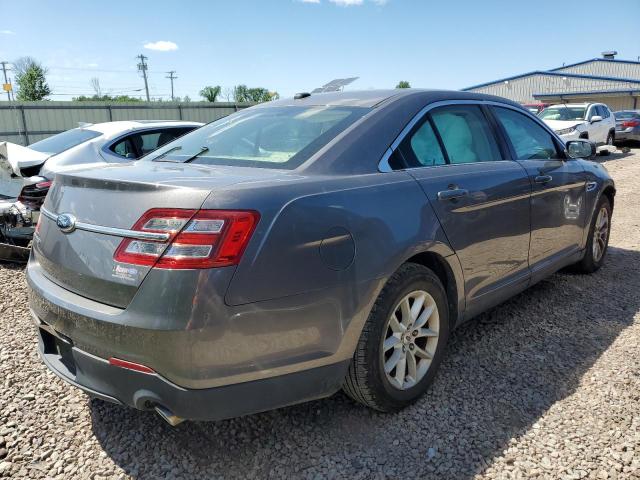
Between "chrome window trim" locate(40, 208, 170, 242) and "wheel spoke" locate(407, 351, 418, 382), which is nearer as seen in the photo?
"chrome window trim" locate(40, 208, 170, 242)

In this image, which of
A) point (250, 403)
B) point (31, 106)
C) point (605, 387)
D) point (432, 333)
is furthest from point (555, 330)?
point (31, 106)

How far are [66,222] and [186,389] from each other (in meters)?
0.93

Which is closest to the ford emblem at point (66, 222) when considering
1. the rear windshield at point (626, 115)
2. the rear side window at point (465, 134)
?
the rear side window at point (465, 134)

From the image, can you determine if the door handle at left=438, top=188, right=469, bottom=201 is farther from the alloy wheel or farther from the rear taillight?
the rear taillight

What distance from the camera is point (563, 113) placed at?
16531 mm

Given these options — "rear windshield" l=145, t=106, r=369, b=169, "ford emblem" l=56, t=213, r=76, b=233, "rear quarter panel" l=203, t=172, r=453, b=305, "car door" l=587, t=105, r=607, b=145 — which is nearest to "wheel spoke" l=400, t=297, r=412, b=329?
"rear quarter panel" l=203, t=172, r=453, b=305

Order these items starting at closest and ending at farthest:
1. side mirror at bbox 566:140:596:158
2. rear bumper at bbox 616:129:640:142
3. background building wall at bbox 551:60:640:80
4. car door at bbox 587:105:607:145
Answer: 1. side mirror at bbox 566:140:596:158
2. car door at bbox 587:105:607:145
3. rear bumper at bbox 616:129:640:142
4. background building wall at bbox 551:60:640:80

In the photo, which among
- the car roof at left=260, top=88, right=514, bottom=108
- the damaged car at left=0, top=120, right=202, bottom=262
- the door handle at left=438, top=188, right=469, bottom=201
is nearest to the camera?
the door handle at left=438, top=188, right=469, bottom=201

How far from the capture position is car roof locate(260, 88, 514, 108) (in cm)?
298

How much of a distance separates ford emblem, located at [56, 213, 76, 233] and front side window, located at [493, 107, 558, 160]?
2.78 m

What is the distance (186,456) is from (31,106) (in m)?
21.0

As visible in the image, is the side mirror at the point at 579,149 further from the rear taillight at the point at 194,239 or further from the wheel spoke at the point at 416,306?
A: the rear taillight at the point at 194,239

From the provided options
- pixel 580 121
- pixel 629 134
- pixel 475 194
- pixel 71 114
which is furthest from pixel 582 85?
pixel 475 194

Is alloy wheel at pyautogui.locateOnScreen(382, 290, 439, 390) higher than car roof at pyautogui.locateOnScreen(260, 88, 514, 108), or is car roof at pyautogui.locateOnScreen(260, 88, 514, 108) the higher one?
car roof at pyautogui.locateOnScreen(260, 88, 514, 108)
